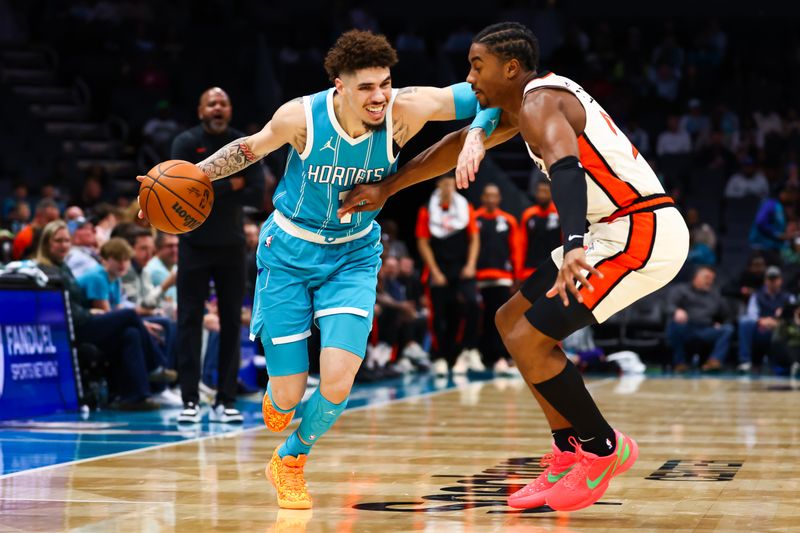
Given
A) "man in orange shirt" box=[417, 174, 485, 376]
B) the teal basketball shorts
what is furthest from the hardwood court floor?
"man in orange shirt" box=[417, 174, 485, 376]

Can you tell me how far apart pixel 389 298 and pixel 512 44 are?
8.48 metres

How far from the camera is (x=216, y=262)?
8484 mm

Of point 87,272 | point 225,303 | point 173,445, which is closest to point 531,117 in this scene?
point 173,445

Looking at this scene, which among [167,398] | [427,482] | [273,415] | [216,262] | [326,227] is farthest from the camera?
[167,398]

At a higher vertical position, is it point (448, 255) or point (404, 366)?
point (448, 255)

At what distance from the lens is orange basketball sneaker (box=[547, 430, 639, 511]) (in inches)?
193

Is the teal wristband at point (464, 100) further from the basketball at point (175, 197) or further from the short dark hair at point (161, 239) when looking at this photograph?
the short dark hair at point (161, 239)

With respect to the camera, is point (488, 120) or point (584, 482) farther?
point (488, 120)

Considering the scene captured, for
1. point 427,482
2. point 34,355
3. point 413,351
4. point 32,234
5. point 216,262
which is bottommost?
point 413,351

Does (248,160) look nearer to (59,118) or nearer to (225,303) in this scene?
(225,303)

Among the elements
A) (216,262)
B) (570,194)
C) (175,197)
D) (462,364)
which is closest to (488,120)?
(570,194)

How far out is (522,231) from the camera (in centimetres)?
1412

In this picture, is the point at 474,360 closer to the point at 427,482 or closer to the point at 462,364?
the point at 462,364

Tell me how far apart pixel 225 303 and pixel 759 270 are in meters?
9.07
